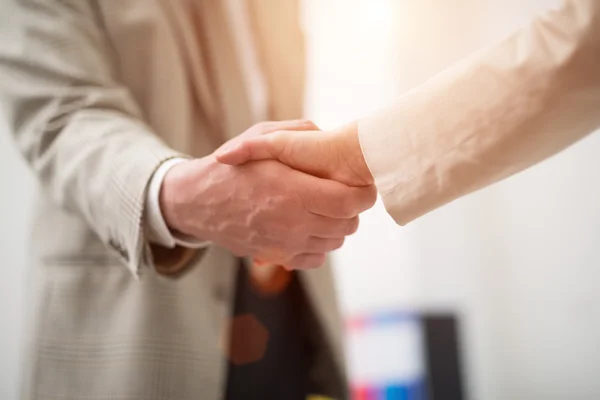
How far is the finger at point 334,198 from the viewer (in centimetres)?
32

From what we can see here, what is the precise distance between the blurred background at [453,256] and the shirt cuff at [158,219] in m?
0.33

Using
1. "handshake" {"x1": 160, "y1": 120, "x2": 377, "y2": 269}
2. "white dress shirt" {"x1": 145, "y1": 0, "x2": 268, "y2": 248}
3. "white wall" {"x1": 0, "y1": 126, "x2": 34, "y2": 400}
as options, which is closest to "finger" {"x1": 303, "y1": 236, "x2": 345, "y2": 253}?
"handshake" {"x1": 160, "y1": 120, "x2": 377, "y2": 269}

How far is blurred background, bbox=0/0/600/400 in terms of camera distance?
2.57ft

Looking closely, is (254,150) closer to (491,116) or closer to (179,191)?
(179,191)

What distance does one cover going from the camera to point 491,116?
28 cm

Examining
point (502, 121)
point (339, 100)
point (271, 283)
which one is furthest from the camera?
point (339, 100)

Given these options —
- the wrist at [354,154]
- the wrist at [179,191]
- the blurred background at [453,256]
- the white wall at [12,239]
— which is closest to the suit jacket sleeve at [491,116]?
Answer: the wrist at [354,154]

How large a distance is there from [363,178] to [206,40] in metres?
0.30

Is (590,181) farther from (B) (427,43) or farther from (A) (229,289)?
(A) (229,289)

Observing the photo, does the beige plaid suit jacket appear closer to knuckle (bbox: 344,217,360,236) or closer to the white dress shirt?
the white dress shirt

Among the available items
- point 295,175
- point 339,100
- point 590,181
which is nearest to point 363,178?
point 295,175

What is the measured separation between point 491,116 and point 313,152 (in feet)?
0.44

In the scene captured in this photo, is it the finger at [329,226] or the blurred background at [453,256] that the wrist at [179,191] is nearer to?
the finger at [329,226]

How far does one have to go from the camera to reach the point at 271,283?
0.55 metres
